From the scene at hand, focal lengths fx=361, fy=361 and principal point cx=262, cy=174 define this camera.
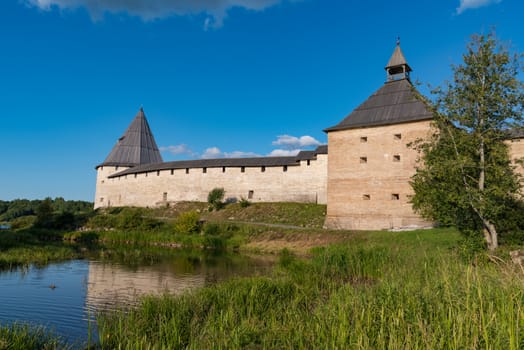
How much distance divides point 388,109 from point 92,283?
15.1 metres

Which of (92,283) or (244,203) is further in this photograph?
(244,203)

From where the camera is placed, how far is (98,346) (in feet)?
14.5

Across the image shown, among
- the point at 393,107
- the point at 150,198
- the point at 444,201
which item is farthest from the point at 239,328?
the point at 150,198

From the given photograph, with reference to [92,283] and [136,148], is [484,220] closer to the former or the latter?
[92,283]

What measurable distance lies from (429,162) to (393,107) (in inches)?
352

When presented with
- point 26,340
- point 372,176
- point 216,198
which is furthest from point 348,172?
point 26,340

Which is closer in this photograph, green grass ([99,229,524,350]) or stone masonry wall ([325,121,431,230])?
green grass ([99,229,524,350])

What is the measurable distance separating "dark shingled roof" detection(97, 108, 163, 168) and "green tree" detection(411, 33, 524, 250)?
30817 millimetres

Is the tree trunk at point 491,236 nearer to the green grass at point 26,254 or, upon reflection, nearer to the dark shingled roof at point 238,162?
the green grass at point 26,254

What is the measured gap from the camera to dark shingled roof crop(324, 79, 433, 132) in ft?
55.7

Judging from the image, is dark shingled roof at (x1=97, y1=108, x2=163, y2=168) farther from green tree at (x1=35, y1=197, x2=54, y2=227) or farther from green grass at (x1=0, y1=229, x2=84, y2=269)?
green grass at (x1=0, y1=229, x2=84, y2=269)

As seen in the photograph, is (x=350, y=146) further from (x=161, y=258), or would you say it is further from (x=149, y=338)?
(x=149, y=338)

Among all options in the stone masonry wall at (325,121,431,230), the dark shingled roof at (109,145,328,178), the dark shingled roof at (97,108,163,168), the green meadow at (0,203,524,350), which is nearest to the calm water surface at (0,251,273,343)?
the green meadow at (0,203,524,350)

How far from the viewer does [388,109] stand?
18.0m
